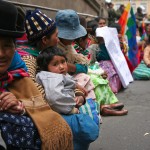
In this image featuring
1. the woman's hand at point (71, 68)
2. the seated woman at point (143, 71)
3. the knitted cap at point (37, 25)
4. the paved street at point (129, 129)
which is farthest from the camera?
the seated woman at point (143, 71)

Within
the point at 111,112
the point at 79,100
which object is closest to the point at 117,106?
the point at 111,112

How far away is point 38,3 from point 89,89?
9.51 feet

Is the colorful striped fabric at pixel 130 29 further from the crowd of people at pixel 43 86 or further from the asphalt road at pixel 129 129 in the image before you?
the crowd of people at pixel 43 86

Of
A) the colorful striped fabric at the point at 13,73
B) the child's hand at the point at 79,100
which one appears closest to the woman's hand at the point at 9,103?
the colorful striped fabric at the point at 13,73

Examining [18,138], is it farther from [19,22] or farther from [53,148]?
[19,22]

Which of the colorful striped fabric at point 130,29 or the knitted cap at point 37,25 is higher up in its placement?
the knitted cap at point 37,25

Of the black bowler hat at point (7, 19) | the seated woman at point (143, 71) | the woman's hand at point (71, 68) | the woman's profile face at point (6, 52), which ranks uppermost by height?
the black bowler hat at point (7, 19)

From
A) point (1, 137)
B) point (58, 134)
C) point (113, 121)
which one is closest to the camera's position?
point (1, 137)

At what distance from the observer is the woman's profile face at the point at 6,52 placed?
216cm

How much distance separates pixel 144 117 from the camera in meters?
5.04

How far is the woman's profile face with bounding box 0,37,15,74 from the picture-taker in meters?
2.16

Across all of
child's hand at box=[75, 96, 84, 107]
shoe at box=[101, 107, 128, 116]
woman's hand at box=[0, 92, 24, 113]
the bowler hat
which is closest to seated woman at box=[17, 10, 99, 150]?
child's hand at box=[75, 96, 84, 107]

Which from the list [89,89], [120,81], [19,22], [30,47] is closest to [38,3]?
[120,81]

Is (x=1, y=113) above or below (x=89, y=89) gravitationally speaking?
above
